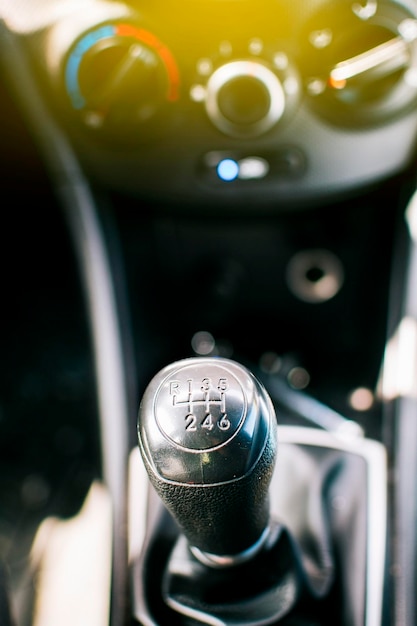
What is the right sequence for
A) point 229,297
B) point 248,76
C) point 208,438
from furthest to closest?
point 229,297, point 248,76, point 208,438

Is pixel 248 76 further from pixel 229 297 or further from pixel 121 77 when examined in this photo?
pixel 229 297

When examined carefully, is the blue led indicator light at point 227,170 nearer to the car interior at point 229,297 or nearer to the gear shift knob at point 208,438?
the car interior at point 229,297

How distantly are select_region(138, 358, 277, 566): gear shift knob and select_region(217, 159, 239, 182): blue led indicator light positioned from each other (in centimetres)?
49

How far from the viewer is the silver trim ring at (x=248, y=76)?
2.89ft

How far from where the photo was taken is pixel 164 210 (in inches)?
40.7

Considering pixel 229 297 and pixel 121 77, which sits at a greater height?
pixel 121 77

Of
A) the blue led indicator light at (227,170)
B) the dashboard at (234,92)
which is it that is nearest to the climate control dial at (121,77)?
the dashboard at (234,92)

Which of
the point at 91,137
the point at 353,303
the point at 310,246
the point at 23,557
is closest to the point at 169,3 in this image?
the point at 91,137

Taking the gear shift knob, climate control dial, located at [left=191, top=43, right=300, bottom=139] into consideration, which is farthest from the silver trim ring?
the gear shift knob

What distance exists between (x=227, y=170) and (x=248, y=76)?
15 cm

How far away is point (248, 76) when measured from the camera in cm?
88

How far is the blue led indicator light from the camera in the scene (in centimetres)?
97

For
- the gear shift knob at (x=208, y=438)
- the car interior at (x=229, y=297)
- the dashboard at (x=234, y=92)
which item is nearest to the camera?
the gear shift knob at (x=208, y=438)

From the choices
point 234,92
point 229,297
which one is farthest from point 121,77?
point 229,297
